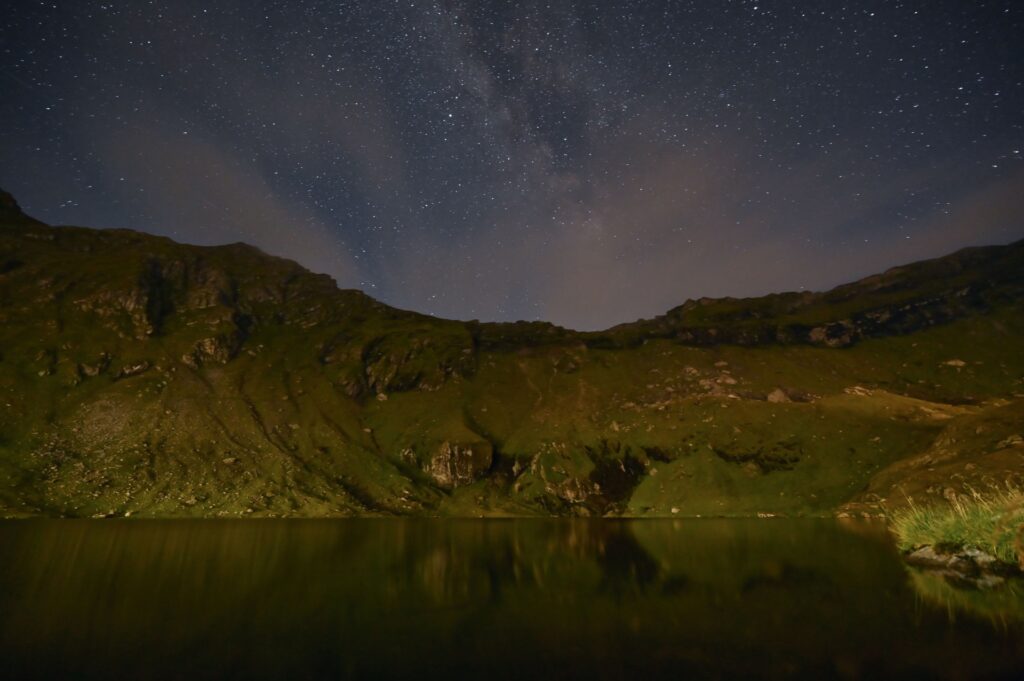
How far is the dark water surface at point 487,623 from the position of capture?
17.9 metres

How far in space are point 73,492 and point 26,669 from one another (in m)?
184

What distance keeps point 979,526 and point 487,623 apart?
103 ft

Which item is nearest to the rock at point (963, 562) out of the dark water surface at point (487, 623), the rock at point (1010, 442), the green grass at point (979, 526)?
the green grass at point (979, 526)

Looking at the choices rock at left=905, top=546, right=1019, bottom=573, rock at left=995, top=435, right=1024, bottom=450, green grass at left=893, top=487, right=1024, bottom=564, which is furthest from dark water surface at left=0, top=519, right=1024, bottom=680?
rock at left=995, top=435, right=1024, bottom=450

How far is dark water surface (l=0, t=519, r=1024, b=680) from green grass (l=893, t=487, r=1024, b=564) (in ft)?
14.6

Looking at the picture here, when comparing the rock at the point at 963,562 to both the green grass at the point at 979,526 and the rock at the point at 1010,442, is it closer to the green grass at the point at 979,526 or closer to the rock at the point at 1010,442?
the green grass at the point at 979,526

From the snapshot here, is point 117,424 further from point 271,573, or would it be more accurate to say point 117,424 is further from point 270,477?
point 271,573

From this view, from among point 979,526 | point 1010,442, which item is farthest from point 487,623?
point 1010,442

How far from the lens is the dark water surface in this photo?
58.6ft

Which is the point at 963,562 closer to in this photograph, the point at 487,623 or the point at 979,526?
the point at 979,526

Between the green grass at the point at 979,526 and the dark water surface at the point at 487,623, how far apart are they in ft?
14.6

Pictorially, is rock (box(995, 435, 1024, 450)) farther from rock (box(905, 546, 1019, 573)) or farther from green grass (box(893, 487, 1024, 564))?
rock (box(905, 546, 1019, 573))

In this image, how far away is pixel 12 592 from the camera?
98.4 ft

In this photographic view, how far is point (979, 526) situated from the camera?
32406 millimetres
